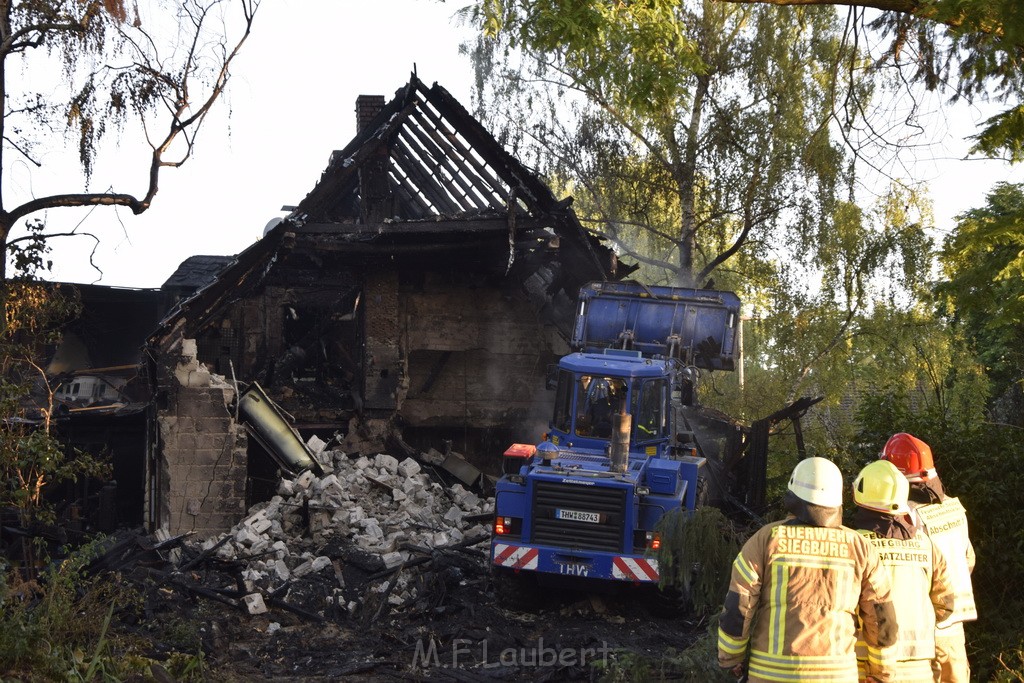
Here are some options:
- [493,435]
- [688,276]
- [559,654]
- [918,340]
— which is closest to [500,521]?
[559,654]

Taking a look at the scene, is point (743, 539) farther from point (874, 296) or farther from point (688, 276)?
point (874, 296)

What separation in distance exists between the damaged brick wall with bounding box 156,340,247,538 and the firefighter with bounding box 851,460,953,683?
10.3 m

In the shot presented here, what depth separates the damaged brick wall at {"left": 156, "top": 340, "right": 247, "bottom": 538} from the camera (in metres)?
13.6

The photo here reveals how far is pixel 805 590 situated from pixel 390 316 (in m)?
12.9

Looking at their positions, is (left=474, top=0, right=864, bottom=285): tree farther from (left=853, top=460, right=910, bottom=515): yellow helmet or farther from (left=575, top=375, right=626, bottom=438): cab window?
(left=853, top=460, right=910, bottom=515): yellow helmet

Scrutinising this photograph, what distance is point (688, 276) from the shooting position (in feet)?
81.8

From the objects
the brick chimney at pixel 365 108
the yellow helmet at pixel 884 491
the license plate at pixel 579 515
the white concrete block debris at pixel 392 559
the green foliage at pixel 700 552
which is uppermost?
the brick chimney at pixel 365 108

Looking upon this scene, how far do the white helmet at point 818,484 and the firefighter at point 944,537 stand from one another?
78cm

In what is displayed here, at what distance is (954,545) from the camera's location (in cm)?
556

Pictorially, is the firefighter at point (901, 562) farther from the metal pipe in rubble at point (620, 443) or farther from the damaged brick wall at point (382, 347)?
the damaged brick wall at point (382, 347)

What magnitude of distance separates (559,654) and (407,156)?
1057cm

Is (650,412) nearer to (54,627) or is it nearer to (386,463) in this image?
(386,463)

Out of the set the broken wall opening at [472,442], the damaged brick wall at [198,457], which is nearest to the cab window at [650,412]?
the damaged brick wall at [198,457]

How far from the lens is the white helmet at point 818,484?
4.72 m
